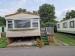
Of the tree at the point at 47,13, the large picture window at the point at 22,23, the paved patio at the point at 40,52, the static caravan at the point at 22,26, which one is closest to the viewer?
the paved patio at the point at 40,52

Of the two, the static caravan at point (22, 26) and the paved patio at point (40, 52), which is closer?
the paved patio at point (40, 52)

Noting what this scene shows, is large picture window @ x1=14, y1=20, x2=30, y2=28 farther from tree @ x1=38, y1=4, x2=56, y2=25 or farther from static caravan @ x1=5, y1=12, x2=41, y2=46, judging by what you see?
tree @ x1=38, y1=4, x2=56, y2=25

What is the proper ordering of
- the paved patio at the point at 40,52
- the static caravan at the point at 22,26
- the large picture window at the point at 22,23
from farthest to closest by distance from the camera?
the large picture window at the point at 22,23 < the static caravan at the point at 22,26 < the paved patio at the point at 40,52

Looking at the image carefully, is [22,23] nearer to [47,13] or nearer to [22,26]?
[22,26]

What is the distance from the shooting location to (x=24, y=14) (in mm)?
25766

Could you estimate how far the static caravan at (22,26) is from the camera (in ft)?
82.5

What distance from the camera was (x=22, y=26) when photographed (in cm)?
2597

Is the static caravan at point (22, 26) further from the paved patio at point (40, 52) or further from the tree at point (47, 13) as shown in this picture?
the tree at point (47, 13)

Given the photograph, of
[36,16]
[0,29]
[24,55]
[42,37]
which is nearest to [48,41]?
[42,37]

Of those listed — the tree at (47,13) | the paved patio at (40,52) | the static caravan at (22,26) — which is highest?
the tree at (47,13)

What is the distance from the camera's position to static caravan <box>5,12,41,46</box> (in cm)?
2514

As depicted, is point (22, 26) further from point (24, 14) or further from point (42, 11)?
point (42, 11)

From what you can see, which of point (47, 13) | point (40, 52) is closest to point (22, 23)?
point (40, 52)

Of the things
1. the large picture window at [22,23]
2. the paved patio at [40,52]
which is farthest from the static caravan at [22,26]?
the paved patio at [40,52]
